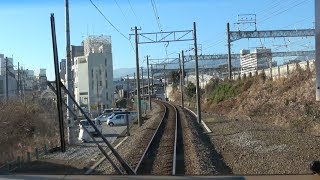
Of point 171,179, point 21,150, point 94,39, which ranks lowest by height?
point 21,150

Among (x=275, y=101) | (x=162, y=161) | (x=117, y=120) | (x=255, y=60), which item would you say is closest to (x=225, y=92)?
(x=117, y=120)

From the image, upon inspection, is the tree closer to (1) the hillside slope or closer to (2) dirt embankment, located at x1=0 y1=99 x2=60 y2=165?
(1) the hillside slope

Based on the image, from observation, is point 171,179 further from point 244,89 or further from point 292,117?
point 244,89

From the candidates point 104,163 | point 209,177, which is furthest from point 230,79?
point 209,177

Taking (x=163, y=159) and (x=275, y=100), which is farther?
(x=275, y=100)

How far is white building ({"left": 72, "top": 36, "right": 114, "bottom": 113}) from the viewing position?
106000 millimetres

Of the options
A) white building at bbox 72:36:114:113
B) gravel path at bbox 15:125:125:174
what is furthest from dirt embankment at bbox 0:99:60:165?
white building at bbox 72:36:114:113

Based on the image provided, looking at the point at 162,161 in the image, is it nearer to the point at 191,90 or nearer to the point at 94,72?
the point at 191,90

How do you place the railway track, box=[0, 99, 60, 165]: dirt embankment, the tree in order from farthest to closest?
the tree < box=[0, 99, 60, 165]: dirt embankment < the railway track

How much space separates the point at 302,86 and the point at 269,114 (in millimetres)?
4029

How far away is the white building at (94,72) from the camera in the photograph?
10600 centimetres

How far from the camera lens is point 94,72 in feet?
371

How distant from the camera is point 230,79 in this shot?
230ft

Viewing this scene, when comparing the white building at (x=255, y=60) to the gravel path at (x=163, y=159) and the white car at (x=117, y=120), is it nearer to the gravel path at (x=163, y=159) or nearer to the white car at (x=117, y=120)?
the white car at (x=117, y=120)
